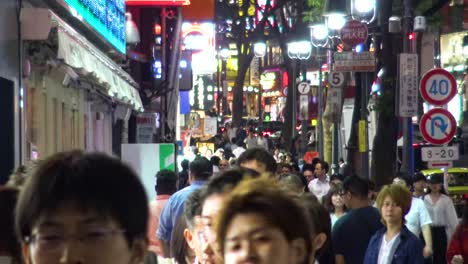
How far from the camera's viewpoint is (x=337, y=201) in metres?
11.6

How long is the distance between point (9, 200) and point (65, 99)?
14.8 metres

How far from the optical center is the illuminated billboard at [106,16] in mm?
16986

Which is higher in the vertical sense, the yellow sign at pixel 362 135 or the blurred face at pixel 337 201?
the yellow sign at pixel 362 135

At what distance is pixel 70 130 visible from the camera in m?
18.7

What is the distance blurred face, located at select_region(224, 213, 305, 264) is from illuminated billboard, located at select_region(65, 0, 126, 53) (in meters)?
11.9

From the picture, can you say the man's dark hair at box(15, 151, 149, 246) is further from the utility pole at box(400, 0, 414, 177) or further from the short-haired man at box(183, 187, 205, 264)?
the utility pole at box(400, 0, 414, 177)

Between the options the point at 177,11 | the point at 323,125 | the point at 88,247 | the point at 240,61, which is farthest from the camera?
the point at 240,61

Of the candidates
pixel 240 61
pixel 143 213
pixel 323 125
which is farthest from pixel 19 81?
pixel 240 61

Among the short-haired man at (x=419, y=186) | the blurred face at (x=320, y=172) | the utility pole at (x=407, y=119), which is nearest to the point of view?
the short-haired man at (x=419, y=186)

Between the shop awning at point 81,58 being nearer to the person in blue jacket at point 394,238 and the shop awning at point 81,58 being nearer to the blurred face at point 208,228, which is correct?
the person in blue jacket at point 394,238

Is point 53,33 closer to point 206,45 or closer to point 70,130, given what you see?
point 70,130

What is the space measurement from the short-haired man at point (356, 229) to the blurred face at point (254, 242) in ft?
18.5

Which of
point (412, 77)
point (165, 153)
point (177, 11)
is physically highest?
point (177, 11)

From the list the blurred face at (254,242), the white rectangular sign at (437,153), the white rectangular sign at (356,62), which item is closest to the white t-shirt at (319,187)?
the white rectangular sign at (437,153)
